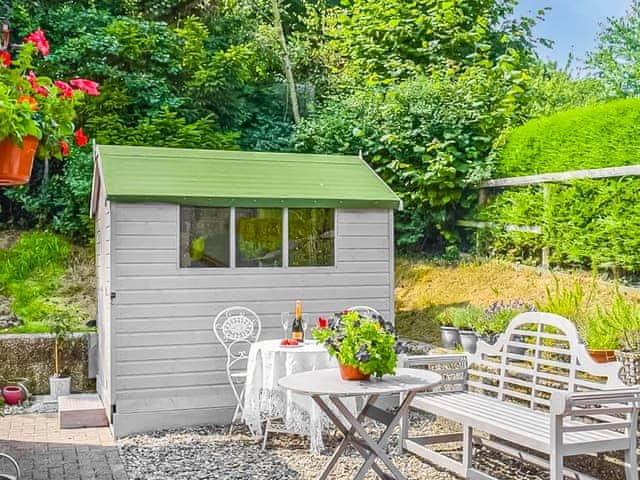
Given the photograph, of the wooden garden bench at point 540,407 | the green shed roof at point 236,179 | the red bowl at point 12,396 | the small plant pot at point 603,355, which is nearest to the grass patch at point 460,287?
the wooden garden bench at point 540,407

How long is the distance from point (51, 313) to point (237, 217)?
3261mm

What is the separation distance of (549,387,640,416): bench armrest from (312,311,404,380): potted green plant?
884 mm

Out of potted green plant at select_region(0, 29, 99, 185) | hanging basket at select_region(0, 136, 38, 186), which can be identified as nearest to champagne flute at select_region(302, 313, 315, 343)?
potted green plant at select_region(0, 29, 99, 185)

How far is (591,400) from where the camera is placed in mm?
3650

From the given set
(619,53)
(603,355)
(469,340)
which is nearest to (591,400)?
(603,355)

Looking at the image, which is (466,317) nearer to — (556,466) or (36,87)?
(556,466)

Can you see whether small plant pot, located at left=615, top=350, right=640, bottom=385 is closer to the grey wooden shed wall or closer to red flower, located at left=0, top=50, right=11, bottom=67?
the grey wooden shed wall

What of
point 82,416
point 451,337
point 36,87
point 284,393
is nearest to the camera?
point 36,87

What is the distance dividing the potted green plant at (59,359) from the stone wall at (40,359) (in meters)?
0.04

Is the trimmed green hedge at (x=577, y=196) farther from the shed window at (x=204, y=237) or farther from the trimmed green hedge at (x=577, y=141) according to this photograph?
the shed window at (x=204, y=237)

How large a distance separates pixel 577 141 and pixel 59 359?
19.3 feet

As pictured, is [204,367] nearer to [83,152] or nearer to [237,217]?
[237,217]

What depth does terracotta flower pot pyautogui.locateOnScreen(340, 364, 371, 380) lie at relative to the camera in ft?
13.1

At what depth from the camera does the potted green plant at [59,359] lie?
6.97 meters
